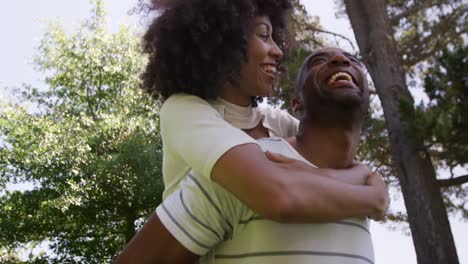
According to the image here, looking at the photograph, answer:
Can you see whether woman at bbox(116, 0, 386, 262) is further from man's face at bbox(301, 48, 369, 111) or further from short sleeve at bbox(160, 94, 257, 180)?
man's face at bbox(301, 48, 369, 111)

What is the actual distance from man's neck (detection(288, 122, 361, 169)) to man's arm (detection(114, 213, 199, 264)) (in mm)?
423

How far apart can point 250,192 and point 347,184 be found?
26cm

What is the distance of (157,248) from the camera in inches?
62.2

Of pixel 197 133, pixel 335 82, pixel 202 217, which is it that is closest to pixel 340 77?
pixel 335 82

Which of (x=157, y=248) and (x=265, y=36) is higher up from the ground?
(x=265, y=36)

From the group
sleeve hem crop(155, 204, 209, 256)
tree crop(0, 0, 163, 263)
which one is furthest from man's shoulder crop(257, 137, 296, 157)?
tree crop(0, 0, 163, 263)

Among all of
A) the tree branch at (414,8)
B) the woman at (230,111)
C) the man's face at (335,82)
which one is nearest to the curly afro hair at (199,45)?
the woman at (230,111)

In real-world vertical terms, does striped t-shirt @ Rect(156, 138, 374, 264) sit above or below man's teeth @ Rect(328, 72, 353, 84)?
below

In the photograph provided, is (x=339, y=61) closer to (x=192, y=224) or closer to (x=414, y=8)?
(x=192, y=224)

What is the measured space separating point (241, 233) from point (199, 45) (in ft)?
2.18

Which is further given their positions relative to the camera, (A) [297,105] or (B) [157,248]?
(A) [297,105]

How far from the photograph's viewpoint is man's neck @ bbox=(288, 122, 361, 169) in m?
1.71

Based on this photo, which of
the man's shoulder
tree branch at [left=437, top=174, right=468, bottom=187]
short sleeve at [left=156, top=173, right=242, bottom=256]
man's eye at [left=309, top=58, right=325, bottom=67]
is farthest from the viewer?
tree branch at [left=437, top=174, right=468, bottom=187]

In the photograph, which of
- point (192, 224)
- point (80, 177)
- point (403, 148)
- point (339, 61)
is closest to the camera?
point (192, 224)
